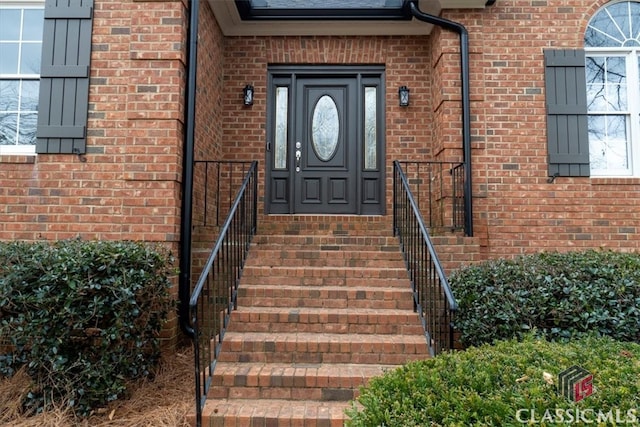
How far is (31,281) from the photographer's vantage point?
3.08 m

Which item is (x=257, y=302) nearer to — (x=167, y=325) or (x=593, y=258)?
(x=167, y=325)

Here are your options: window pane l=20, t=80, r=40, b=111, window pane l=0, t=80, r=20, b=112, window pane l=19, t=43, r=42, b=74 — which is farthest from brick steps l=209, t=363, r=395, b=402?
window pane l=19, t=43, r=42, b=74

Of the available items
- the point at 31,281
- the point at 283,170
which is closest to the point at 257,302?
the point at 31,281

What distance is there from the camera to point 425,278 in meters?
3.81

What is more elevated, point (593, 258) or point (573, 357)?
point (593, 258)

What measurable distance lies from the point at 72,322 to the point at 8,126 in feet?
9.27

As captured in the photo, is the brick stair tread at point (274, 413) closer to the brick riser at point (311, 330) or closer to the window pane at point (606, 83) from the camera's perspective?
the brick riser at point (311, 330)

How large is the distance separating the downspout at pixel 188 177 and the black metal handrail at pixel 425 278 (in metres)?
2.17

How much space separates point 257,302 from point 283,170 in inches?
94.5

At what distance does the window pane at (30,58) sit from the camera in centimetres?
458

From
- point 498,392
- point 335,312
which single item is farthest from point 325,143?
point 498,392

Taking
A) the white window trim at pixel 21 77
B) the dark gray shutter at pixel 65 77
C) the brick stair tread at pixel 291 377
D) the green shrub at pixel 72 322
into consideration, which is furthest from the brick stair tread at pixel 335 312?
the white window trim at pixel 21 77

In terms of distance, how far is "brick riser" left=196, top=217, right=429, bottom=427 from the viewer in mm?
2990

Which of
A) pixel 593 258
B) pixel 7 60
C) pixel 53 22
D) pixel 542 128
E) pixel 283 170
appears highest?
pixel 53 22
